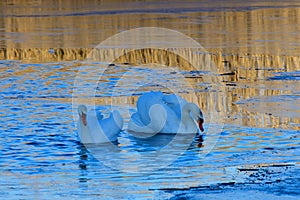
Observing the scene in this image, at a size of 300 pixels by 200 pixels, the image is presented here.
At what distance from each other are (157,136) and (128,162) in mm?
1666

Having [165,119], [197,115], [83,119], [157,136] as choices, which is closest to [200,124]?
[197,115]

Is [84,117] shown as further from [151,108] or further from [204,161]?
[204,161]

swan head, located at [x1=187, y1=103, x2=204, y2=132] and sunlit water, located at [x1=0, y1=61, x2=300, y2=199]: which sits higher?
swan head, located at [x1=187, y1=103, x2=204, y2=132]

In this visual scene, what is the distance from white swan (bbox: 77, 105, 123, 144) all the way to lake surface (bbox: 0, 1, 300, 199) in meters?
0.15

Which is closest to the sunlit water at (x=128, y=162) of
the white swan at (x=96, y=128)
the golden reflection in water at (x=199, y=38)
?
the white swan at (x=96, y=128)

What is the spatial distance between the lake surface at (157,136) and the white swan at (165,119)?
0.16 metres

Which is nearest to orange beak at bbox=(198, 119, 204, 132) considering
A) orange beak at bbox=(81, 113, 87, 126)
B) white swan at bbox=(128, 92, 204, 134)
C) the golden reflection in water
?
white swan at bbox=(128, 92, 204, 134)

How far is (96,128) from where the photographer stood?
10.1 metres

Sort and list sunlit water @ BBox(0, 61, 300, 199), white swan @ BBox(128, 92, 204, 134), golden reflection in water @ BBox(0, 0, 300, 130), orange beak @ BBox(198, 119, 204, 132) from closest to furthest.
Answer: sunlit water @ BBox(0, 61, 300, 199), orange beak @ BBox(198, 119, 204, 132), white swan @ BBox(128, 92, 204, 134), golden reflection in water @ BBox(0, 0, 300, 130)

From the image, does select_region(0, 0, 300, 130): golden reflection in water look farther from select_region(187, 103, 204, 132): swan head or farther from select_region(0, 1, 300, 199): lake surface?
select_region(187, 103, 204, 132): swan head

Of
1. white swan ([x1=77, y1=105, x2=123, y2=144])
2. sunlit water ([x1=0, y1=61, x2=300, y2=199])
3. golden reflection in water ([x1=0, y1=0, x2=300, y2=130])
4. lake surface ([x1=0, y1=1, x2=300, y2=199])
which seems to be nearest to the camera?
sunlit water ([x1=0, y1=61, x2=300, y2=199])

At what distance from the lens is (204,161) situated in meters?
8.94

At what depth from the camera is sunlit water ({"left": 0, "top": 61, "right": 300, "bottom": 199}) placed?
766 centimetres

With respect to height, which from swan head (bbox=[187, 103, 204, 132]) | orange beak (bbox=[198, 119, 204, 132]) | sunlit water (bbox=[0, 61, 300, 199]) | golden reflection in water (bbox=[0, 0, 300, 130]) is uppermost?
golden reflection in water (bbox=[0, 0, 300, 130])
